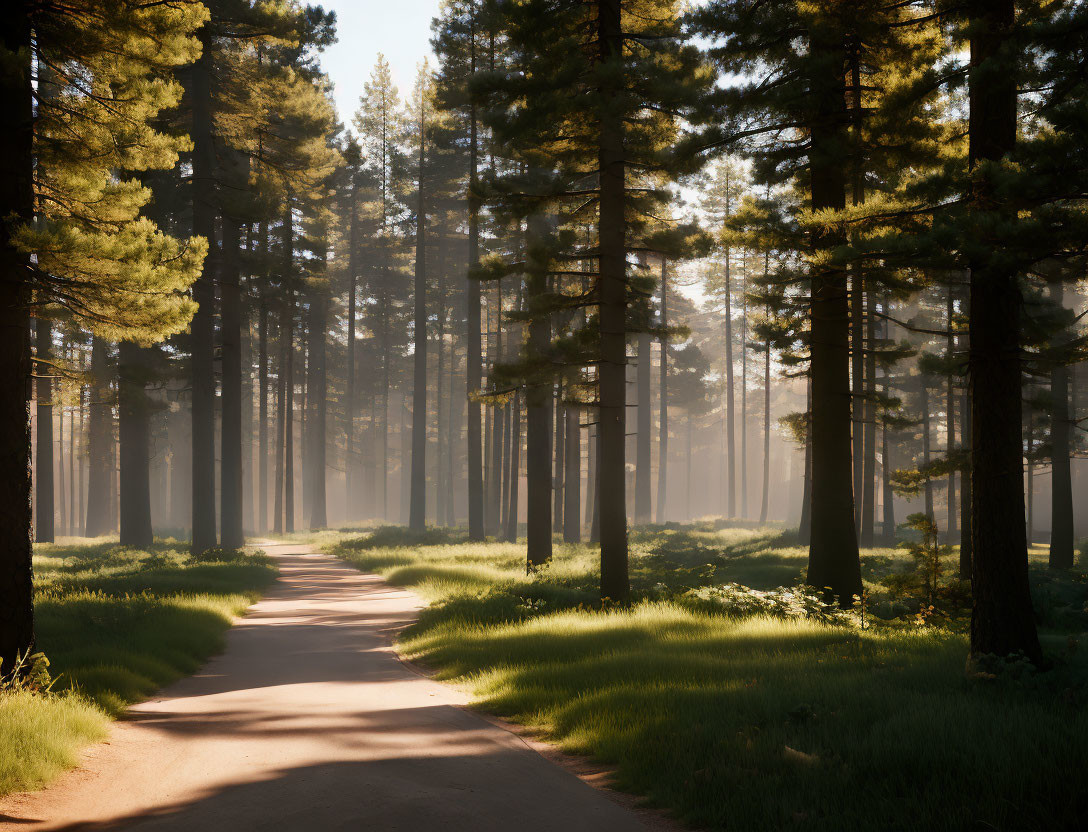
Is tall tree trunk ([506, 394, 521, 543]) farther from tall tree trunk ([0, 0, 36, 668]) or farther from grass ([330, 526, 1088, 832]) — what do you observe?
tall tree trunk ([0, 0, 36, 668])

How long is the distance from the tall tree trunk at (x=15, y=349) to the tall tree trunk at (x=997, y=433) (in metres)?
9.27

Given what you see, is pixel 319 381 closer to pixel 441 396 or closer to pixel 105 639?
pixel 441 396

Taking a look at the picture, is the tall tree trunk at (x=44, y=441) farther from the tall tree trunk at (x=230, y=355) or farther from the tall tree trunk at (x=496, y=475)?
the tall tree trunk at (x=496, y=475)

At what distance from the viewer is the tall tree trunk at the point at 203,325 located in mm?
21609

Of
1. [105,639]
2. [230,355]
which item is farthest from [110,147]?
[230,355]

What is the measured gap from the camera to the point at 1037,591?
13.6m

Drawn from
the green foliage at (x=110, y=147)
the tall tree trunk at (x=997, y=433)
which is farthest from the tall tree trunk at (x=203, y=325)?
the tall tree trunk at (x=997, y=433)

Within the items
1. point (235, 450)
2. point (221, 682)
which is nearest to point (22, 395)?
point (221, 682)

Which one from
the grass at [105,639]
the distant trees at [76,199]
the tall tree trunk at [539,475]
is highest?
the distant trees at [76,199]

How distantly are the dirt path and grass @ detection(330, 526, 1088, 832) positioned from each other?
628 mm

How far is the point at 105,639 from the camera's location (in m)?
9.78

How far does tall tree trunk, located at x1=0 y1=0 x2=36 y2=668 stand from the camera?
7.52 meters

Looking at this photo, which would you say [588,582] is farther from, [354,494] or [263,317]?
[354,494]

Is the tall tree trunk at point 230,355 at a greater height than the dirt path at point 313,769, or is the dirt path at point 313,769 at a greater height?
the tall tree trunk at point 230,355
